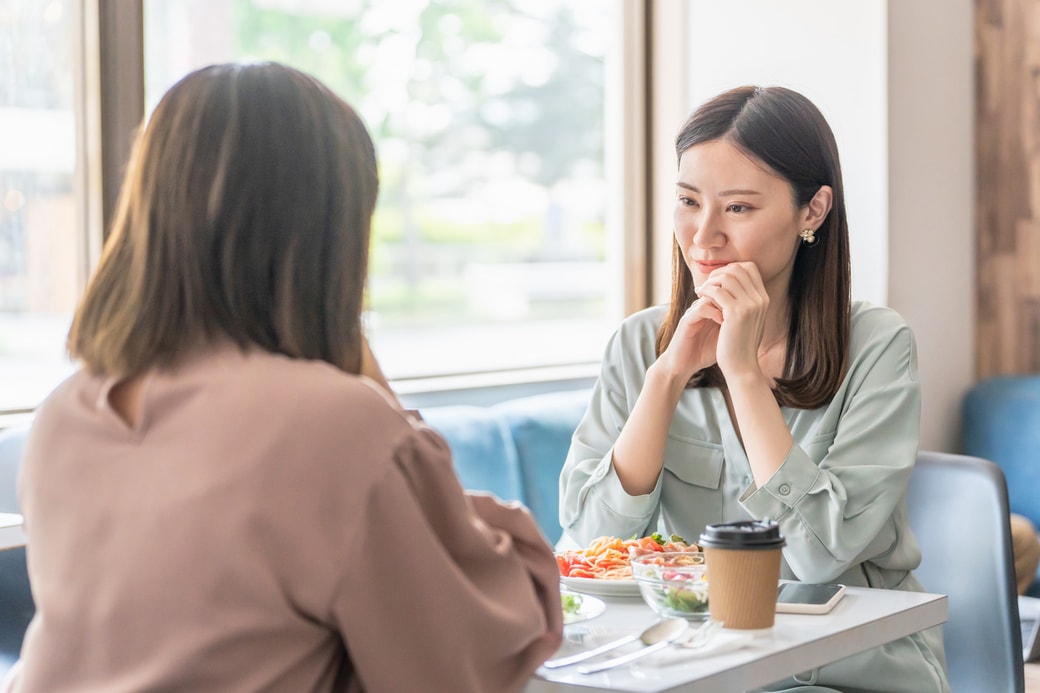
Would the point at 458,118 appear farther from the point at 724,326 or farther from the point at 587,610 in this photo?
the point at 587,610

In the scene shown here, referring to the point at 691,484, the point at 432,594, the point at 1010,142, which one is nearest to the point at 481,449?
the point at 691,484

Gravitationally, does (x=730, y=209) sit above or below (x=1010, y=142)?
below

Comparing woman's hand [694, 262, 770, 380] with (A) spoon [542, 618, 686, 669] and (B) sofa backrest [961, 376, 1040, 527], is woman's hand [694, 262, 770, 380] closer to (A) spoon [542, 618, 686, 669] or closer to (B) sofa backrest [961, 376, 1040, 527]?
(A) spoon [542, 618, 686, 669]

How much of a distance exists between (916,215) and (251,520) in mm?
2889

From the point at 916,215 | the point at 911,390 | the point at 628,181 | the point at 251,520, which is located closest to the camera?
the point at 251,520

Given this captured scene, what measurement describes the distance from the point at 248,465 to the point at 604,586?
66 cm

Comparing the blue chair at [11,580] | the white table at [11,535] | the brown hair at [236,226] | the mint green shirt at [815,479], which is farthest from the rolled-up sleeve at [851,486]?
the blue chair at [11,580]

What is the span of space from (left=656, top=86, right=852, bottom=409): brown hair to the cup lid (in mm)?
632

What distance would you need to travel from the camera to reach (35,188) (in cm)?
261

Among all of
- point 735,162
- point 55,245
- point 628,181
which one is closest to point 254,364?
point 735,162

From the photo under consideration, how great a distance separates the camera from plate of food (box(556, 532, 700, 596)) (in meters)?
1.50

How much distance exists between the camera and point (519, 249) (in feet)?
12.6

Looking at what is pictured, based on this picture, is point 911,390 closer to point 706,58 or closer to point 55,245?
point 55,245

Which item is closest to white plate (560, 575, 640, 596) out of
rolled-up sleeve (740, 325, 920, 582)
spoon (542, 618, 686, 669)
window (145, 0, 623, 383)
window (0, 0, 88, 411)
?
spoon (542, 618, 686, 669)
